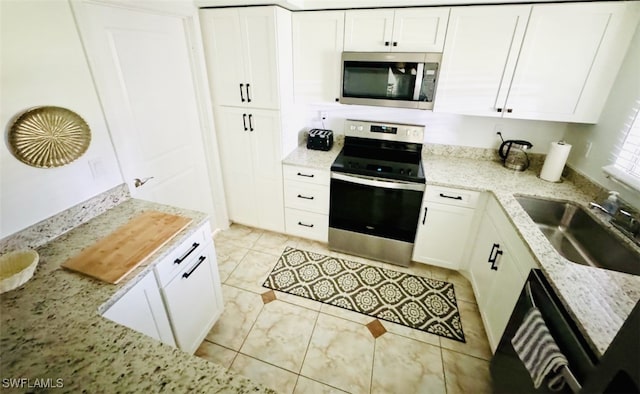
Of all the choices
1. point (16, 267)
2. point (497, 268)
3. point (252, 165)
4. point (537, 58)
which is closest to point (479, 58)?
point (537, 58)

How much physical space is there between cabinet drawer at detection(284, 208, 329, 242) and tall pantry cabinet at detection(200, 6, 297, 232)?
0.33 ft

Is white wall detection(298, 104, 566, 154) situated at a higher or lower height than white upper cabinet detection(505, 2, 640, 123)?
lower

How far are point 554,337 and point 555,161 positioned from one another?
4.82 feet

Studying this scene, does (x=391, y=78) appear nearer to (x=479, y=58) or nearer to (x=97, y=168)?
(x=479, y=58)

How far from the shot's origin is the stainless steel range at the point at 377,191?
2193mm

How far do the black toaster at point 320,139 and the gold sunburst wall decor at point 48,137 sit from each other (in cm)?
167

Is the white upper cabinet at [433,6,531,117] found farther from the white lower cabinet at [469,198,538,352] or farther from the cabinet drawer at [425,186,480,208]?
the white lower cabinet at [469,198,538,352]

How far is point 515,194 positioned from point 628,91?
2.78 feet

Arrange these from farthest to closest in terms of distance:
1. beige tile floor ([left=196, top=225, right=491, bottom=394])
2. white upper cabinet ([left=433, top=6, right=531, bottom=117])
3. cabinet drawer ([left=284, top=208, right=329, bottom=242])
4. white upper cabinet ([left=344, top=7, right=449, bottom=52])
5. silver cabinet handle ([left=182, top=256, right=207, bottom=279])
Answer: cabinet drawer ([left=284, top=208, right=329, bottom=242]) < white upper cabinet ([left=344, top=7, right=449, bottom=52]) < white upper cabinet ([left=433, top=6, right=531, bottom=117]) < beige tile floor ([left=196, top=225, right=491, bottom=394]) < silver cabinet handle ([left=182, top=256, right=207, bottom=279])

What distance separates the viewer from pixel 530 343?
3.69ft

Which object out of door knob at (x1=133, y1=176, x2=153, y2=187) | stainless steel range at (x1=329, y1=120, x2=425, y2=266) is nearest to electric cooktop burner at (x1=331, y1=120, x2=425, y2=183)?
stainless steel range at (x1=329, y1=120, x2=425, y2=266)

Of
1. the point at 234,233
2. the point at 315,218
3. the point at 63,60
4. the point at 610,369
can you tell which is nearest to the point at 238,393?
the point at 610,369

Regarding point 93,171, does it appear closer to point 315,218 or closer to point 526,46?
point 315,218

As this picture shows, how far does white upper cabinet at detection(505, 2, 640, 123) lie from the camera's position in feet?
5.48
